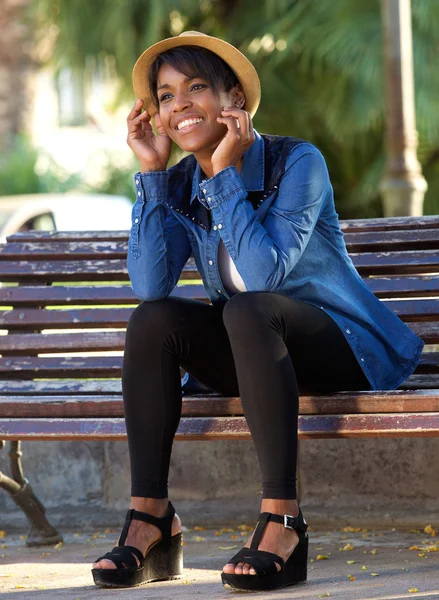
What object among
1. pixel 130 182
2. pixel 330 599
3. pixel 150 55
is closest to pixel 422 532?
pixel 330 599

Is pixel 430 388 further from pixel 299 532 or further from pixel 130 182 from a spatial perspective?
pixel 130 182

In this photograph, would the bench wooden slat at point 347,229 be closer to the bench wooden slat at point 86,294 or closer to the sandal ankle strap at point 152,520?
the bench wooden slat at point 86,294

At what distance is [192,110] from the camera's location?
3.41m

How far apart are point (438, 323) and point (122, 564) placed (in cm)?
140

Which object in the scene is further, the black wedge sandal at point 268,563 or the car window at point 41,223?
the car window at point 41,223

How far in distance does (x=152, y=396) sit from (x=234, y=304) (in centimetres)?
34

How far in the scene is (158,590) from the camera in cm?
314

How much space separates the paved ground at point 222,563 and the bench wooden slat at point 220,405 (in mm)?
456

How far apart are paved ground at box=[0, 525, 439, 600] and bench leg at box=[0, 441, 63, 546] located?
52 millimetres

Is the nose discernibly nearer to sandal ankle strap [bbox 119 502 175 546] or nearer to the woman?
the woman

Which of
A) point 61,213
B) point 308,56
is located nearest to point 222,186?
point 61,213

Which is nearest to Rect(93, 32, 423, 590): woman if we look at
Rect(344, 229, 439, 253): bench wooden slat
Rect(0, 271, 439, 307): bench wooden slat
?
Rect(0, 271, 439, 307): bench wooden slat

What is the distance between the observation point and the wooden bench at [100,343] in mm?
3189

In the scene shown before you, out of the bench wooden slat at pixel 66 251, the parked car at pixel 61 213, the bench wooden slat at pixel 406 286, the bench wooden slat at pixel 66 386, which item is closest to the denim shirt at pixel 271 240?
the bench wooden slat at pixel 66 386
